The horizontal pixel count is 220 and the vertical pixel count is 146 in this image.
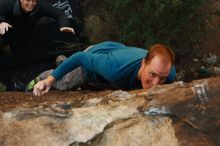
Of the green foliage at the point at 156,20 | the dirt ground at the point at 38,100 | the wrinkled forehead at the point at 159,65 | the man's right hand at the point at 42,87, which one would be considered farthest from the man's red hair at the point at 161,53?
the green foliage at the point at 156,20

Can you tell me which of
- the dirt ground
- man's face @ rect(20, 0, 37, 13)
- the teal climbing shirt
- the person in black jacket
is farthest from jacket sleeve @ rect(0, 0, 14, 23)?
the teal climbing shirt

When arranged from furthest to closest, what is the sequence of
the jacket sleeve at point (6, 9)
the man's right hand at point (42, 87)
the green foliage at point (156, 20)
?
the green foliage at point (156, 20)
the jacket sleeve at point (6, 9)
the man's right hand at point (42, 87)

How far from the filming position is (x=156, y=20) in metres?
4.64

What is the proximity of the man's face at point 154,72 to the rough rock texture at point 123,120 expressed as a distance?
11cm

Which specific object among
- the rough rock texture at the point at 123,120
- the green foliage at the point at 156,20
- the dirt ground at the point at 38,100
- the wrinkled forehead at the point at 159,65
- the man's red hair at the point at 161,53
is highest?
the green foliage at the point at 156,20

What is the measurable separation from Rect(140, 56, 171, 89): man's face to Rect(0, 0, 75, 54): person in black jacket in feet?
4.50

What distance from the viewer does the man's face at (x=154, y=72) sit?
2.44 metres

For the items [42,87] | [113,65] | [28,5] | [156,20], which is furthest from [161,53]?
[156,20]

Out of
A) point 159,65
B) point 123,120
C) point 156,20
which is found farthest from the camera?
point 156,20

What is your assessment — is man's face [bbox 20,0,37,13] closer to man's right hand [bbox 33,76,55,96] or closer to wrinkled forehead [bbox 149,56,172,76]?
man's right hand [bbox 33,76,55,96]

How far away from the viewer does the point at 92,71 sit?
2.91 meters

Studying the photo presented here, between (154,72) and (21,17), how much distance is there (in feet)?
5.48

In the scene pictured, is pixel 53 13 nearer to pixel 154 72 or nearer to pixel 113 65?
pixel 113 65

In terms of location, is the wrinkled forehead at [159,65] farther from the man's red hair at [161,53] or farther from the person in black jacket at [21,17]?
the person in black jacket at [21,17]
